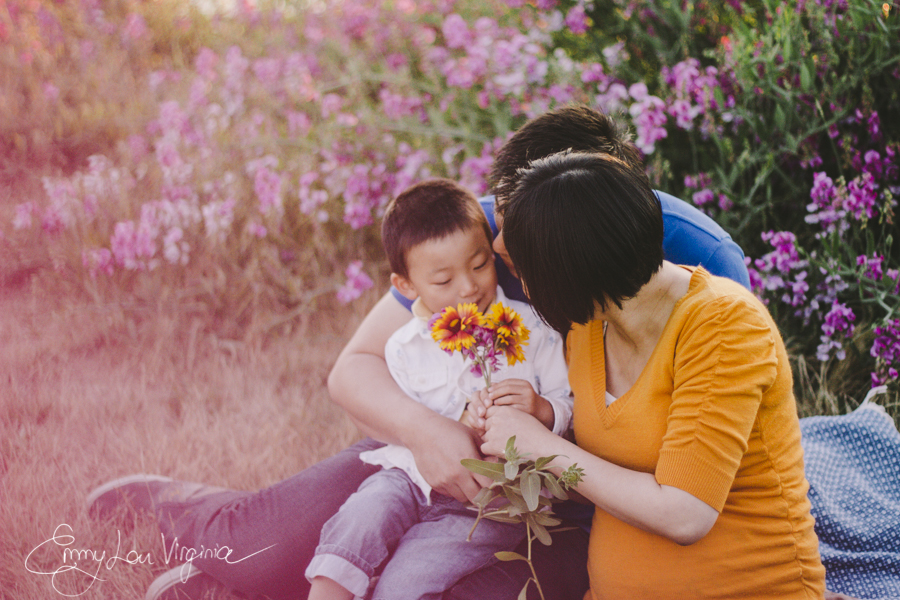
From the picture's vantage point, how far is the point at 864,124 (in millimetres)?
2287

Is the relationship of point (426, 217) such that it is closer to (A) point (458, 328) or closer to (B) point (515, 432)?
(A) point (458, 328)

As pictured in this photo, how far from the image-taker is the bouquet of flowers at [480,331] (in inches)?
50.7

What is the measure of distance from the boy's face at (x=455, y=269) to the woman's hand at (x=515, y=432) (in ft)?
1.29

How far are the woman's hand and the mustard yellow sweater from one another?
14 centimetres

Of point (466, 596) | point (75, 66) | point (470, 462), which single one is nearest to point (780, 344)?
point (470, 462)

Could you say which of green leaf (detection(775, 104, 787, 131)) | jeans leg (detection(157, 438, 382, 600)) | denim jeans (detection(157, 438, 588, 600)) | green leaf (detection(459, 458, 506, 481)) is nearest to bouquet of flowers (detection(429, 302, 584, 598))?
green leaf (detection(459, 458, 506, 481))

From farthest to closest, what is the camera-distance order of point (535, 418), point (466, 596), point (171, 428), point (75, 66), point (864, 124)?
point (75, 66) → point (171, 428) → point (864, 124) → point (466, 596) → point (535, 418)

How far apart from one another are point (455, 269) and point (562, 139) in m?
0.44

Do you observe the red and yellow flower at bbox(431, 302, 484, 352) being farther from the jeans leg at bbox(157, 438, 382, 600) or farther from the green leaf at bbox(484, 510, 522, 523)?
the jeans leg at bbox(157, 438, 382, 600)

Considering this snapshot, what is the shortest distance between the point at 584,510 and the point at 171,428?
5.69 feet

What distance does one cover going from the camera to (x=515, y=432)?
132 cm

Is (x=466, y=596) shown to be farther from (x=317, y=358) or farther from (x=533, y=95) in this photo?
(x=533, y=95)

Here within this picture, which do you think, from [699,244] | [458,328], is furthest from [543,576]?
[699,244]

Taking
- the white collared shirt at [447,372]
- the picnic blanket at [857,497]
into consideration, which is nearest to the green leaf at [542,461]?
the white collared shirt at [447,372]
